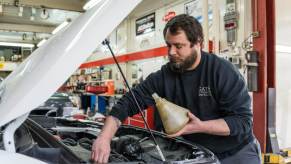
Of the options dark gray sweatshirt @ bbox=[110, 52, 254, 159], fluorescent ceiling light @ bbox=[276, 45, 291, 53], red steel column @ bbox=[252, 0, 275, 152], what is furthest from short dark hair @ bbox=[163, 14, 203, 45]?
fluorescent ceiling light @ bbox=[276, 45, 291, 53]

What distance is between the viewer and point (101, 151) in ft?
4.81

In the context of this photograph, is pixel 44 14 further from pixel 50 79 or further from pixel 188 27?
pixel 50 79

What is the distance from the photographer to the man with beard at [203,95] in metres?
1.67

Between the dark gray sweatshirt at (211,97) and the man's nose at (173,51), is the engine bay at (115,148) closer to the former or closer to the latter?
the dark gray sweatshirt at (211,97)

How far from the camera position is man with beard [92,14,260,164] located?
167 cm

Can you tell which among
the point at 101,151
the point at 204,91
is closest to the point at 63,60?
the point at 101,151

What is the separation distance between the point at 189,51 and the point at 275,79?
2649mm

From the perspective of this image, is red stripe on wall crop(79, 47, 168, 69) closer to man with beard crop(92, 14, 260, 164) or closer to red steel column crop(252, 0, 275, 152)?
red steel column crop(252, 0, 275, 152)

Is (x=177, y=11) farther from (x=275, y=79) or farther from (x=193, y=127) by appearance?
(x=193, y=127)

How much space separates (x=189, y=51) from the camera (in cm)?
175

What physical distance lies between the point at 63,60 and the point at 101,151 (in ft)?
1.85

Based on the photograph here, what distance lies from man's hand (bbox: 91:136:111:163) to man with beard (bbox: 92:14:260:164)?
1.3 inches

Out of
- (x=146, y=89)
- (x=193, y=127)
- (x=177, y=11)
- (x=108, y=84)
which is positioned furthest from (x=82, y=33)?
(x=108, y=84)

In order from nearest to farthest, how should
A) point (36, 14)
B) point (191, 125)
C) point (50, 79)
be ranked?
point (50, 79) < point (191, 125) < point (36, 14)
